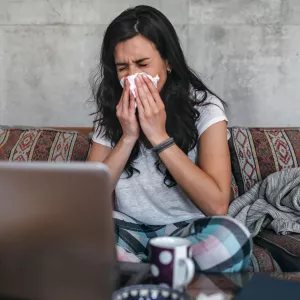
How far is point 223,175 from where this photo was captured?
4.75 feet

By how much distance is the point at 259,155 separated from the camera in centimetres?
212

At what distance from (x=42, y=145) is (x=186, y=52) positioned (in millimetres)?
912

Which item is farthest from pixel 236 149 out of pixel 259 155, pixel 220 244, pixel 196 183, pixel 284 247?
pixel 220 244

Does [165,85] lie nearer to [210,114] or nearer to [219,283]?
[210,114]

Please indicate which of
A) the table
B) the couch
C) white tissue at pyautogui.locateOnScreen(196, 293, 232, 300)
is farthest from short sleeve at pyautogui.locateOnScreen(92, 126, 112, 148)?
white tissue at pyautogui.locateOnScreen(196, 293, 232, 300)

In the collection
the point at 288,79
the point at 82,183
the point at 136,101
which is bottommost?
the point at 288,79

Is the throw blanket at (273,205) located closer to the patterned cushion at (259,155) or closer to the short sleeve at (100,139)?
the patterned cushion at (259,155)

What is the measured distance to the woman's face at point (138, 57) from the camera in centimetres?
153

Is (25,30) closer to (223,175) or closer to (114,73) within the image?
(114,73)

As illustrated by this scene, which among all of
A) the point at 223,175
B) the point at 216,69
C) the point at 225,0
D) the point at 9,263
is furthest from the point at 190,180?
the point at 225,0

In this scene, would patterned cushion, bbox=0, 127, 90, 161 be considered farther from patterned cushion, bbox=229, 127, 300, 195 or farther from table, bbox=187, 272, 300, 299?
table, bbox=187, 272, 300, 299

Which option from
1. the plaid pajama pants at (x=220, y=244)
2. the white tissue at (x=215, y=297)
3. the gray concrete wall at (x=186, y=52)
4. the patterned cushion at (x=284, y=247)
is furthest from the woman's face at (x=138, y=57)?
the gray concrete wall at (x=186, y=52)

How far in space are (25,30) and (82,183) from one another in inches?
83.6

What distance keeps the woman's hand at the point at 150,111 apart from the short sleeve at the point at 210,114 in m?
0.13
